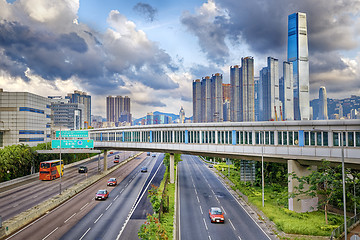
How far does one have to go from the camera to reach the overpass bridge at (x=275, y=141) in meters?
30.7

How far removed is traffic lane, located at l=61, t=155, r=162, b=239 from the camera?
83.4ft

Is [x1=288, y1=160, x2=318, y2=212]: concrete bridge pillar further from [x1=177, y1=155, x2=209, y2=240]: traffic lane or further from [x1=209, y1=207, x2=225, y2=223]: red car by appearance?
[x1=177, y1=155, x2=209, y2=240]: traffic lane

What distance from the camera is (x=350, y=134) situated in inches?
1194

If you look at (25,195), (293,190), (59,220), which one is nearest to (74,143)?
(25,195)

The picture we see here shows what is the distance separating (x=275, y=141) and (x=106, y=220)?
81.6 feet

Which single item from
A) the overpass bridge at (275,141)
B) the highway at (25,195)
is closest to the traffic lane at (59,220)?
the highway at (25,195)

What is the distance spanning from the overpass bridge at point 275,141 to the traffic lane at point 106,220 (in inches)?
544

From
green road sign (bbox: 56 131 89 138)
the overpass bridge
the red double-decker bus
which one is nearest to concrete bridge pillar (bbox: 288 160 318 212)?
the overpass bridge

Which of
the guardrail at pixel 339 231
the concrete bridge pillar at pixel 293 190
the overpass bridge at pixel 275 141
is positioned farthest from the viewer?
the concrete bridge pillar at pixel 293 190

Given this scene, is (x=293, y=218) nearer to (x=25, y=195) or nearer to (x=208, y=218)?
(x=208, y=218)

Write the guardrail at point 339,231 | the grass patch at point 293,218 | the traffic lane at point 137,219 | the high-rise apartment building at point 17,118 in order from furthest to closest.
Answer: the high-rise apartment building at point 17,118 → the grass patch at point 293,218 → the traffic lane at point 137,219 → the guardrail at point 339,231

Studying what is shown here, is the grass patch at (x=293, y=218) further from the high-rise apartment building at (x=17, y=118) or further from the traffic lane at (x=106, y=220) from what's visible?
the high-rise apartment building at (x=17, y=118)

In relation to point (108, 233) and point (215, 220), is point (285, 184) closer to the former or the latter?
point (215, 220)

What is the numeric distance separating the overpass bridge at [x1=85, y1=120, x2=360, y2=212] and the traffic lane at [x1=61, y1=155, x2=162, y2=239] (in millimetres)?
13815
